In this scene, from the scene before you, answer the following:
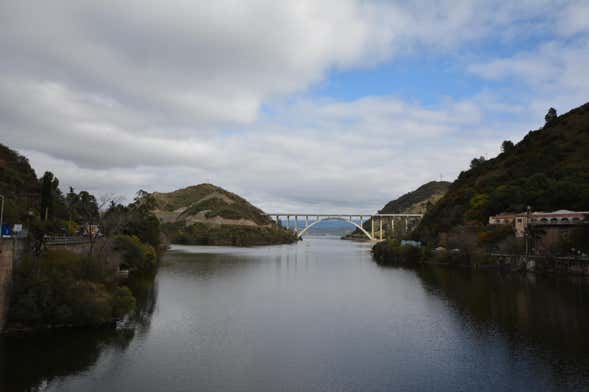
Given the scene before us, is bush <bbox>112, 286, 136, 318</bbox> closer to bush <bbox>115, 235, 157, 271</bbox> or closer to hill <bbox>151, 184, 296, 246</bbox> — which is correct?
bush <bbox>115, 235, 157, 271</bbox>

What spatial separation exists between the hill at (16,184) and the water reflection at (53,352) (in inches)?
615

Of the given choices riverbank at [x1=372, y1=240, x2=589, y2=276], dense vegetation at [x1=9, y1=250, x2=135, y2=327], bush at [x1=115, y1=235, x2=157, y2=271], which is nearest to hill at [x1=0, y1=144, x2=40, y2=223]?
bush at [x1=115, y1=235, x2=157, y2=271]

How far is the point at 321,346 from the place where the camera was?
14320 mm

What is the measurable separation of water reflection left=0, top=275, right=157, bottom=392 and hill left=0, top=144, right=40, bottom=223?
1563cm

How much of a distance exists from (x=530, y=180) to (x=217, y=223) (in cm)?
8033

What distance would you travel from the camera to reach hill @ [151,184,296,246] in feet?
316

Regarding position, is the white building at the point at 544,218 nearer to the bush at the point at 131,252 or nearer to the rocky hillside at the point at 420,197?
the bush at the point at 131,252

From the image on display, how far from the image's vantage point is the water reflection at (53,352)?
436 inches

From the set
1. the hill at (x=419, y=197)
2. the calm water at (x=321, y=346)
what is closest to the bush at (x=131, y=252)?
the calm water at (x=321, y=346)

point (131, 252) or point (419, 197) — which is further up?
point (419, 197)

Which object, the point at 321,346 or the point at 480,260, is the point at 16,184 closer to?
the point at 321,346

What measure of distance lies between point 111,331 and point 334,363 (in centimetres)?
760

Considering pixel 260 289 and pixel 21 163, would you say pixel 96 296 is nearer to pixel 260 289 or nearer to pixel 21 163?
pixel 260 289

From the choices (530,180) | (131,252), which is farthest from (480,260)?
(131,252)
